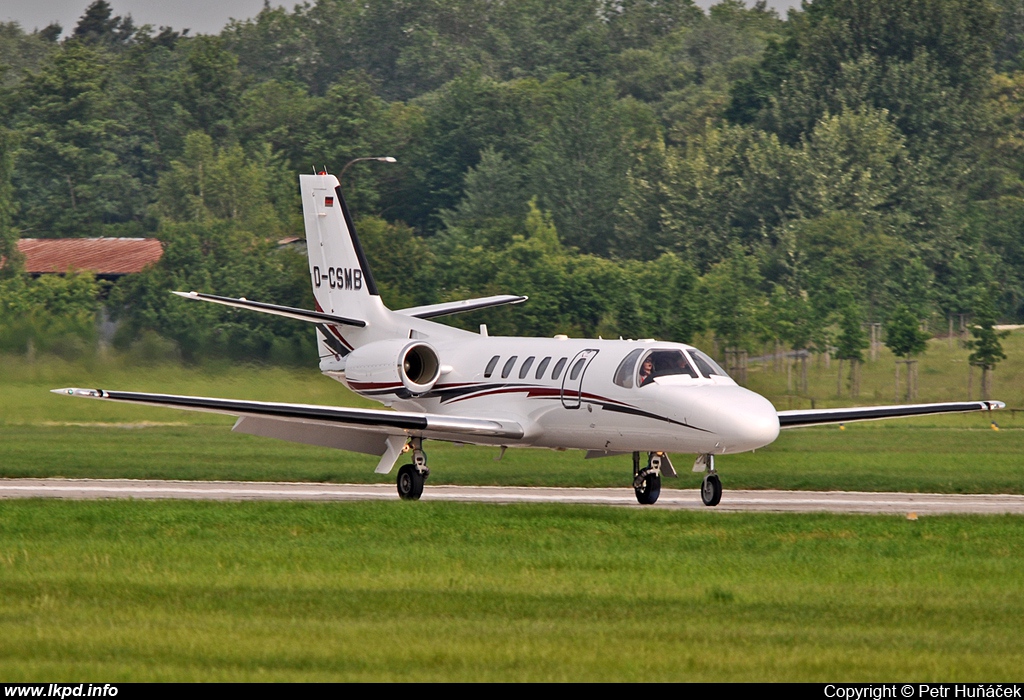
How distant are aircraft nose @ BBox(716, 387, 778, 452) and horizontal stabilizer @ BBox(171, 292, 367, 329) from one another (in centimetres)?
730

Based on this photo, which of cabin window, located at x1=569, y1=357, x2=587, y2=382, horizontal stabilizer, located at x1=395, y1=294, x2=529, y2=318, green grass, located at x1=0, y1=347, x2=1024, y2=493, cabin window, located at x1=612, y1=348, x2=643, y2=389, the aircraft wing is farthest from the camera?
green grass, located at x1=0, y1=347, x2=1024, y2=493

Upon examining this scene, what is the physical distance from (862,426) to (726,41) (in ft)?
284

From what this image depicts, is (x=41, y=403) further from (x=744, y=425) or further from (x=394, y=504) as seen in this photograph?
(x=744, y=425)

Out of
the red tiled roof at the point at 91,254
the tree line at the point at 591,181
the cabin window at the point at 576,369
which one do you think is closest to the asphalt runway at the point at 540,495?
the cabin window at the point at 576,369

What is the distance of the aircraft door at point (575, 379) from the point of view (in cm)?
2242

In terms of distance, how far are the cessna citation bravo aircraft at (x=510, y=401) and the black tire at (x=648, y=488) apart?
1 centimetres

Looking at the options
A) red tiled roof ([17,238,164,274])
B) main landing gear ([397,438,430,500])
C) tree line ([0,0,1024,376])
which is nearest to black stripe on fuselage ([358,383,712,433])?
main landing gear ([397,438,430,500])

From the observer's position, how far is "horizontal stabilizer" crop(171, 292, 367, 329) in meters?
24.0

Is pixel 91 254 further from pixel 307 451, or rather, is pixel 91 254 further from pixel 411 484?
pixel 411 484

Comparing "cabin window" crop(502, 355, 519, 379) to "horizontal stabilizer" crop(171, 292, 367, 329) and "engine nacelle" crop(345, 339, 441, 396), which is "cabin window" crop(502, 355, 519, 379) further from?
"horizontal stabilizer" crop(171, 292, 367, 329)

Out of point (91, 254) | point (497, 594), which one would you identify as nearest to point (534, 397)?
point (497, 594)

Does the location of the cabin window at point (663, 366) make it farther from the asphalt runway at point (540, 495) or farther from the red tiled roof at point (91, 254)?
the red tiled roof at point (91, 254)

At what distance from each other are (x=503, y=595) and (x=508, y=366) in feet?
35.8

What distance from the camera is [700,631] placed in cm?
1151
